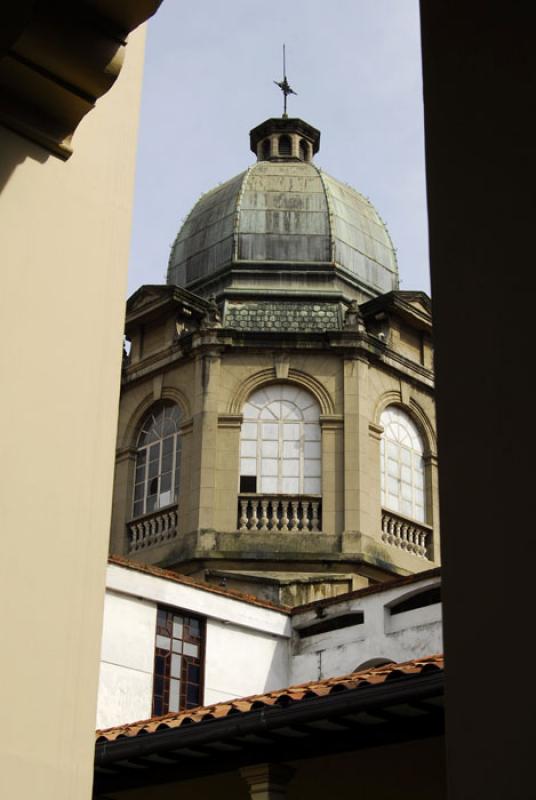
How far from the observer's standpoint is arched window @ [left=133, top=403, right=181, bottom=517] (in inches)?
1104

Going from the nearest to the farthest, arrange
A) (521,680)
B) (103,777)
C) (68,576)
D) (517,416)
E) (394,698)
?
(521,680) → (517,416) → (68,576) → (394,698) → (103,777)

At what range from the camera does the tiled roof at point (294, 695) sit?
Result: 11000mm

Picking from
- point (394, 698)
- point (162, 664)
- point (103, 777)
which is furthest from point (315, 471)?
point (394, 698)

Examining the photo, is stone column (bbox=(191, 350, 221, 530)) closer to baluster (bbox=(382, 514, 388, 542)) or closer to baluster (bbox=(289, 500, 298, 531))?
baluster (bbox=(289, 500, 298, 531))

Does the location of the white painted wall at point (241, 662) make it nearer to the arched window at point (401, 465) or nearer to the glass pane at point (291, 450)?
the glass pane at point (291, 450)

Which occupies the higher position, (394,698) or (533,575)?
(394,698)

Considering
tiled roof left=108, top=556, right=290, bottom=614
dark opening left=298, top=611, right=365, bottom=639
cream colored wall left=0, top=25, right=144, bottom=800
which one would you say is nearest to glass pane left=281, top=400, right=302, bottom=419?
tiled roof left=108, top=556, right=290, bottom=614

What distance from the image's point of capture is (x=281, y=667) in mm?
23484

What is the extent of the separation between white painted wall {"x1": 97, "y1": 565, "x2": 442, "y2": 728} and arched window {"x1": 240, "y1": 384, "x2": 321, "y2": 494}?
3988 mm

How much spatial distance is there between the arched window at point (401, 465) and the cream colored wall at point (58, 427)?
24.9m

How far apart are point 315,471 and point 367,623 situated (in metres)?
5.46

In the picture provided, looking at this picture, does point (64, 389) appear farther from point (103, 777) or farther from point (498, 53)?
point (103, 777)

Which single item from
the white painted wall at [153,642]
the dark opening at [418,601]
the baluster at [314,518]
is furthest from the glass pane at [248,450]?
the dark opening at [418,601]

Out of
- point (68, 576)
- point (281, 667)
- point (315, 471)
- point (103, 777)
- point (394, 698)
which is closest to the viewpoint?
point (68, 576)
